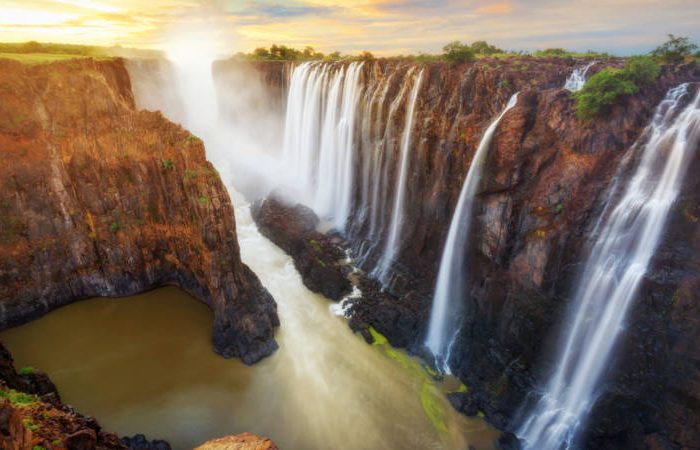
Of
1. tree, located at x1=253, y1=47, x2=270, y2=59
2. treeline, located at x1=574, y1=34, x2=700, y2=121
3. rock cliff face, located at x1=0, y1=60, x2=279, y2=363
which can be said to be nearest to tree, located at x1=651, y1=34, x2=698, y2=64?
treeline, located at x1=574, y1=34, x2=700, y2=121

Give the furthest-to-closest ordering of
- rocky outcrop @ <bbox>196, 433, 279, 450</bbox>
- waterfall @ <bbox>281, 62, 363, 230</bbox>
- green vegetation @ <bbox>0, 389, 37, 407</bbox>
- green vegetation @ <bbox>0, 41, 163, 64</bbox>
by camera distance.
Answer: waterfall @ <bbox>281, 62, 363, 230</bbox> < green vegetation @ <bbox>0, 41, 163, 64</bbox> < rocky outcrop @ <bbox>196, 433, 279, 450</bbox> < green vegetation @ <bbox>0, 389, 37, 407</bbox>

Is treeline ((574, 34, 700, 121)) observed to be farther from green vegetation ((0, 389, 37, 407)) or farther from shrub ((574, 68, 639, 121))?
green vegetation ((0, 389, 37, 407))

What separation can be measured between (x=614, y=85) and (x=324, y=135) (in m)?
19.8

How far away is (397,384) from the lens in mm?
16188

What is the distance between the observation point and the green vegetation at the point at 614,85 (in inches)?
546

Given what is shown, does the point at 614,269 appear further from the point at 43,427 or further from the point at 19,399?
the point at 19,399

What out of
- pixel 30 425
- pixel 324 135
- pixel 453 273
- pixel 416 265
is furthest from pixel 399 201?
pixel 30 425

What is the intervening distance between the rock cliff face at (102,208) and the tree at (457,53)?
1367 cm

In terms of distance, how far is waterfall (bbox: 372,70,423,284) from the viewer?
72.3 feet

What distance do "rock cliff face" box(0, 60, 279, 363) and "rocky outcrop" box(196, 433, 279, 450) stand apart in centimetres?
653

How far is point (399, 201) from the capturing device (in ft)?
75.7

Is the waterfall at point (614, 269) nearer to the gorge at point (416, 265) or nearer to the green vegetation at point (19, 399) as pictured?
the gorge at point (416, 265)

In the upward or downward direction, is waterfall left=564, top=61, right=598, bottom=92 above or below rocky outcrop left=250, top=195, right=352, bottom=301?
above

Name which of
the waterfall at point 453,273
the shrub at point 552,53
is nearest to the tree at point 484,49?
the shrub at point 552,53
